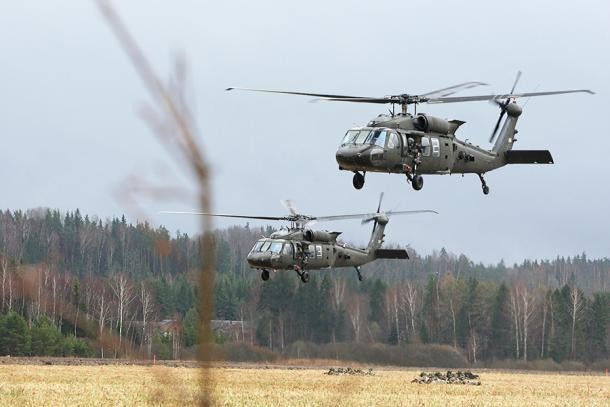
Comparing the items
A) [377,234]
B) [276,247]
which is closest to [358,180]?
[276,247]

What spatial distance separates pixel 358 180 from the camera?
84.7 feet

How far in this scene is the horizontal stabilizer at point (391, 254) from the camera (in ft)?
162

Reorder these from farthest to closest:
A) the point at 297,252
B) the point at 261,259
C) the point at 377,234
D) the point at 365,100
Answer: the point at 377,234
the point at 297,252
the point at 261,259
the point at 365,100

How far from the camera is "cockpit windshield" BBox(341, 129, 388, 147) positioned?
2633 cm

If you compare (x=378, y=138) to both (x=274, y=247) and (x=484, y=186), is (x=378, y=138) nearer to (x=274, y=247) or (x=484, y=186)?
(x=484, y=186)

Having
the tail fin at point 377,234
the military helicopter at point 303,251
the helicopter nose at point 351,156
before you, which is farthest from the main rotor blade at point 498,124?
the tail fin at point 377,234

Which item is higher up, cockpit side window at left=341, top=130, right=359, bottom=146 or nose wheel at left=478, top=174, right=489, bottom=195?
cockpit side window at left=341, top=130, right=359, bottom=146

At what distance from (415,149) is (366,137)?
1.32 m

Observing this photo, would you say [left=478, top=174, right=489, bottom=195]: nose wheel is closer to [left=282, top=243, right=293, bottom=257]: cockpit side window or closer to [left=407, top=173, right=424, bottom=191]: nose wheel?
[left=407, top=173, right=424, bottom=191]: nose wheel

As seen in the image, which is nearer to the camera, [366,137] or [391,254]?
[366,137]

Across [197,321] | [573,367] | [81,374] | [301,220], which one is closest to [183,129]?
[197,321]

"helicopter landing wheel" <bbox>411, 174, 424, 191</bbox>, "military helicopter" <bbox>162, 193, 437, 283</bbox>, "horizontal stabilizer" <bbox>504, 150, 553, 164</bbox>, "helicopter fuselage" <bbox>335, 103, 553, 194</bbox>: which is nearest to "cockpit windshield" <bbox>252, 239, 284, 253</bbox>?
"military helicopter" <bbox>162, 193, 437, 283</bbox>

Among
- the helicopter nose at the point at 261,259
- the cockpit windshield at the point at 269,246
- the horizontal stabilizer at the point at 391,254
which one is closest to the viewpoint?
the helicopter nose at the point at 261,259

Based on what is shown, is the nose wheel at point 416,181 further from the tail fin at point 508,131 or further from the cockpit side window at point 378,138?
the tail fin at point 508,131
